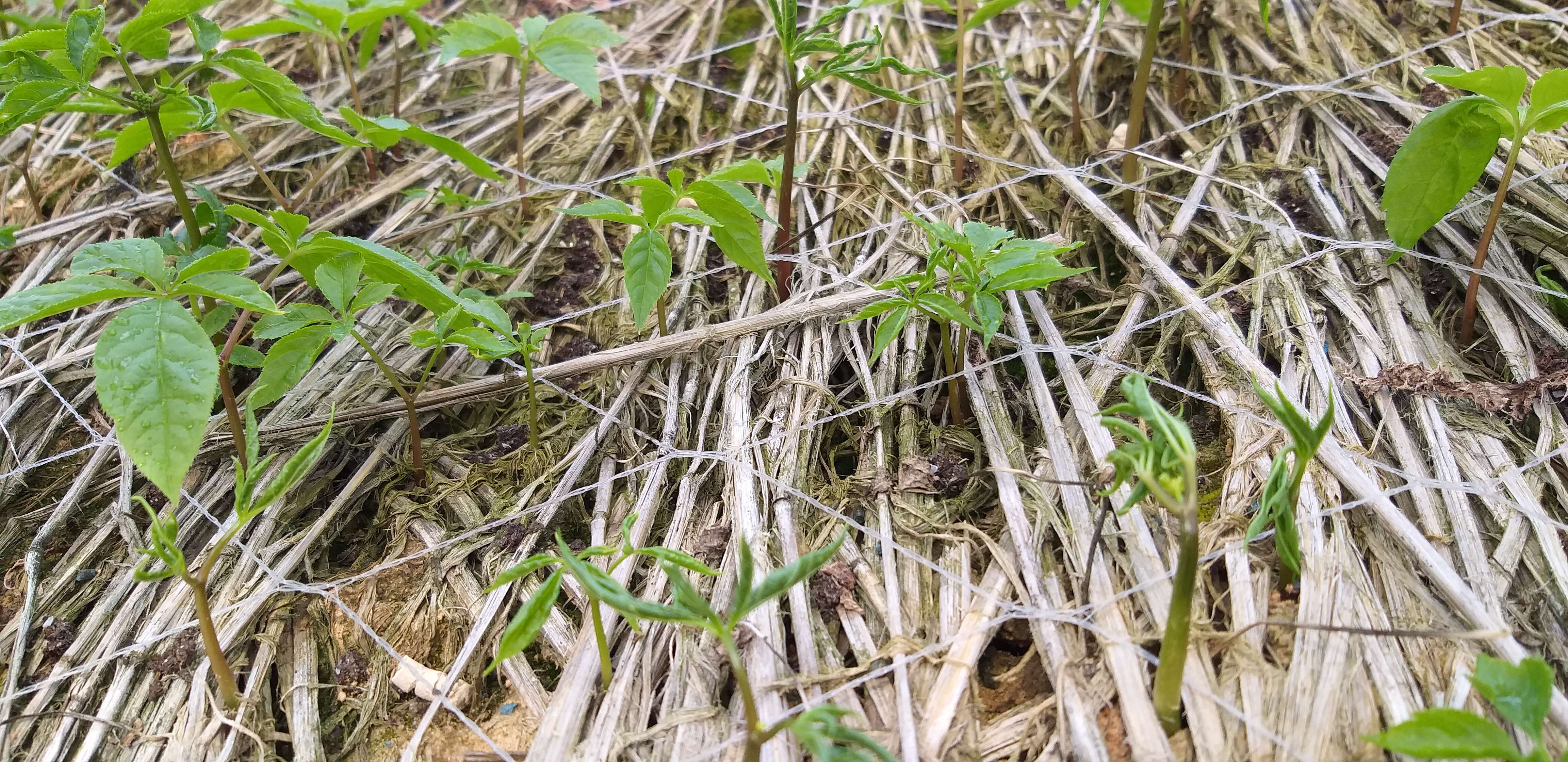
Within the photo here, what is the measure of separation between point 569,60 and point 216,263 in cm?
99

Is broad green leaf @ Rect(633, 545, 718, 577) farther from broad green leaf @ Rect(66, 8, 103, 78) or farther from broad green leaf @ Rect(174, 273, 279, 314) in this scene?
broad green leaf @ Rect(66, 8, 103, 78)

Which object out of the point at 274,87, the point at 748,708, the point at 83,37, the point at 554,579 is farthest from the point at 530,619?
the point at 83,37

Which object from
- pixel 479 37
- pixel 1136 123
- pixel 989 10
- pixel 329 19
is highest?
pixel 329 19

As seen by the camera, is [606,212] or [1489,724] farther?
[606,212]

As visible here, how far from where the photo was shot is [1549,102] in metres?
1.37

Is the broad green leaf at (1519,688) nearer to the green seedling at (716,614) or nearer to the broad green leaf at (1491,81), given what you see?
the green seedling at (716,614)

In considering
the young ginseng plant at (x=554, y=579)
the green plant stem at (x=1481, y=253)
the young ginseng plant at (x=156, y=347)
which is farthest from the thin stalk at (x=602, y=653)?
the green plant stem at (x=1481, y=253)

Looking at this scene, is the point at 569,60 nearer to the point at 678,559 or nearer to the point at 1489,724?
the point at 678,559

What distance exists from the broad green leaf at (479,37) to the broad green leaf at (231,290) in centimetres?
86

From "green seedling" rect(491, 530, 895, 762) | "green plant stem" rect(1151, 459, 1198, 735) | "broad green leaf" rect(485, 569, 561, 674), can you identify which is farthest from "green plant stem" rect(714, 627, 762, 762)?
"green plant stem" rect(1151, 459, 1198, 735)

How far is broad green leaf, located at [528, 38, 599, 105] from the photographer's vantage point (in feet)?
6.54

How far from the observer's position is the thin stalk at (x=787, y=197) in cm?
162

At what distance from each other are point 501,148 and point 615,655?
1.45 meters

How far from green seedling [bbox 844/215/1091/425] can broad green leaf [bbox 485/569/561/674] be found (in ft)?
1.98
